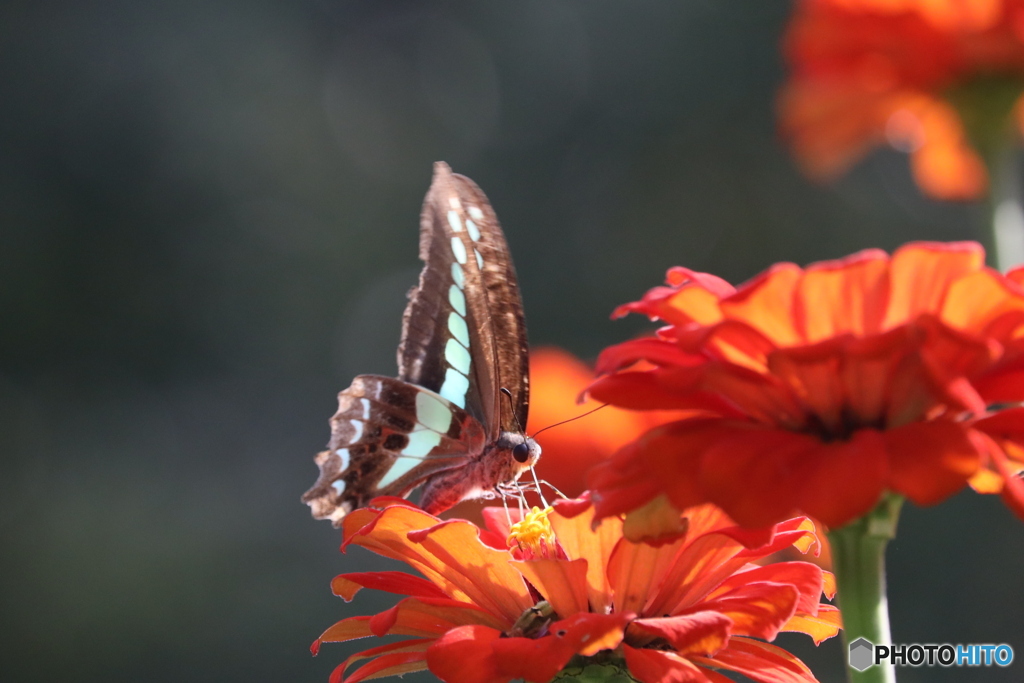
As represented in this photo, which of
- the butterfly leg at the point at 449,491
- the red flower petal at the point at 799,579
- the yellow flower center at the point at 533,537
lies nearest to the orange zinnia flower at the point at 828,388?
the red flower petal at the point at 799,579

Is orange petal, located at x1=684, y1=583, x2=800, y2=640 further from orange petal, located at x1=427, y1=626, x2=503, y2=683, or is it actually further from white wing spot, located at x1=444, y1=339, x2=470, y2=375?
white wing spot, located at x1=444, y1=339, x2=470, y2=375

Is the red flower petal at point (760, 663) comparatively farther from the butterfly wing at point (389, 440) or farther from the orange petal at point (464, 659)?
the butterfly wing at point (389, 440)

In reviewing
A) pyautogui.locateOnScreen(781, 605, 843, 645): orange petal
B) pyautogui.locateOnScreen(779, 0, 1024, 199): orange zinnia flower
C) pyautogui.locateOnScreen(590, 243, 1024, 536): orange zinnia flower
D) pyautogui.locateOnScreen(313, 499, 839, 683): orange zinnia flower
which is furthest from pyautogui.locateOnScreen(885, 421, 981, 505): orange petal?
pyautogui.locateOnScreen(779, 0, 1024, 199): orange zinnia flower

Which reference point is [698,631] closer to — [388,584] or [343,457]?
[388,584]

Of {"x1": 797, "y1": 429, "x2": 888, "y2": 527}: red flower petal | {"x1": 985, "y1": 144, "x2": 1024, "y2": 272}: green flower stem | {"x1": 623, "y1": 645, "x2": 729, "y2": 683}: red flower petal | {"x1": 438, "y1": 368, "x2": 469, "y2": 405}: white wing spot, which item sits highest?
{"x1": 985, "y1": 144, "x2": 1024, "y2": 272}: green flower stem

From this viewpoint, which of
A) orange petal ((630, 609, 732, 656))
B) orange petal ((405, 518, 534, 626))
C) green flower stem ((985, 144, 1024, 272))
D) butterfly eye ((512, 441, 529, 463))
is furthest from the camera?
butterfly eye ((512, 441, 529, 463))

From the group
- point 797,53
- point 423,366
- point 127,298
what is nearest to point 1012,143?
point 797,53

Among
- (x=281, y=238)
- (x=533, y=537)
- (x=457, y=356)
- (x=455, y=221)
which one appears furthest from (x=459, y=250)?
(x=281, y=238)
